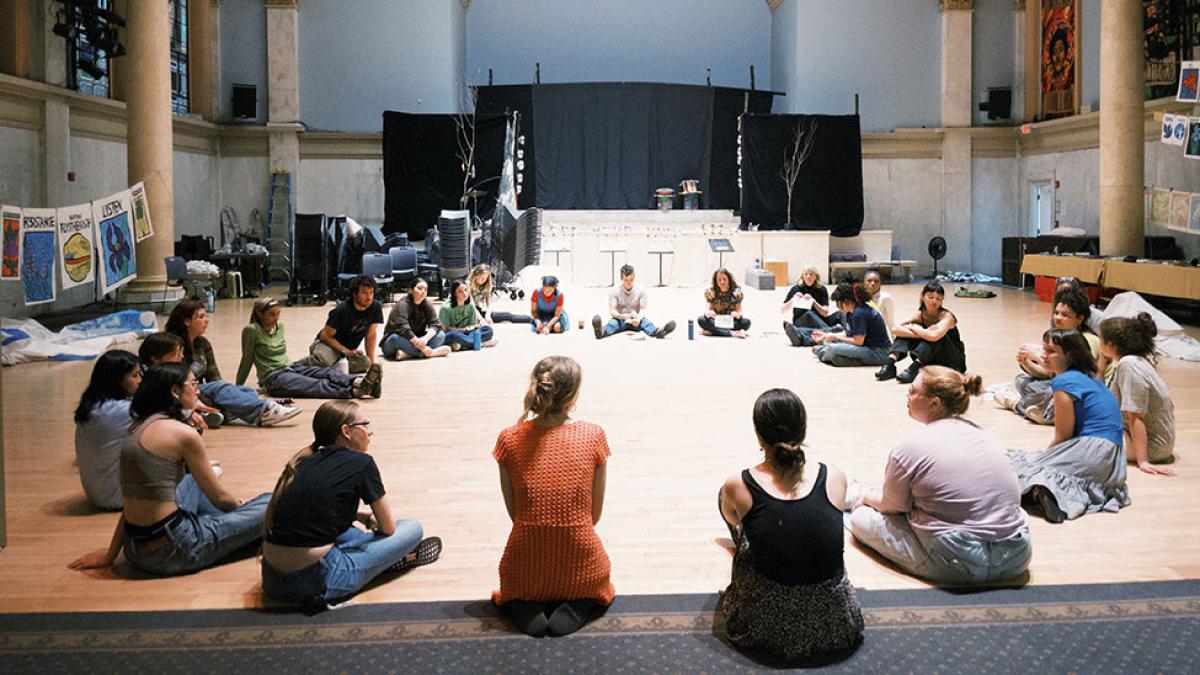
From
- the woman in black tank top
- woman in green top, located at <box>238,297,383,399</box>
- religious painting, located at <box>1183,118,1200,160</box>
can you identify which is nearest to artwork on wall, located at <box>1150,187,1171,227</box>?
religious painting, located at <box>1183,118,1200,160</box>

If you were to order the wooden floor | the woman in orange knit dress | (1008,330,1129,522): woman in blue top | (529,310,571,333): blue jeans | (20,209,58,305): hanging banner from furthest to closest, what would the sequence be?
(529,310,571,333): blue jeans < (20,209,58,305): hanging banner < (1008,330,1129,522): woman in blue top < the wooden floor < the woman in orange knit dress

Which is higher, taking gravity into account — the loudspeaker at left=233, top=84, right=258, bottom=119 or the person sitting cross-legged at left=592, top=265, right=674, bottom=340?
the loudspeaker at left=233, top=84, right=258, bottom=119

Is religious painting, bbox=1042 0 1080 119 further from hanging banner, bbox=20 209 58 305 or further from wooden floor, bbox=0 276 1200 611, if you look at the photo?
hanging banner, bbox=20 209 58 305

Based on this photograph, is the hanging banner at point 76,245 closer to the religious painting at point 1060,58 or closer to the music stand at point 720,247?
the music stand at point 720,247

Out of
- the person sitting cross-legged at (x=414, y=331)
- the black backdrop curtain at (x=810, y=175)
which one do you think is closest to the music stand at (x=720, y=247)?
the black backdrop curtain at (x=810, y=175)

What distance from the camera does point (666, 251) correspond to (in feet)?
63.5

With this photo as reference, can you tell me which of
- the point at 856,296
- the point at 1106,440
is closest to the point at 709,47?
the point at 856,296

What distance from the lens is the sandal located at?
403cm

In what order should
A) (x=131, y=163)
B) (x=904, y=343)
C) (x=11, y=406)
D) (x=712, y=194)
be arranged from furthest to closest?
1. (x=712, y=194)
2. (x=131, y=163)
3. (x=904, y=343)
4. (x=11, y=406)

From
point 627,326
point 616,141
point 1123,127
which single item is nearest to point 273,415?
point 627,326

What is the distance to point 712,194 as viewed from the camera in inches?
893

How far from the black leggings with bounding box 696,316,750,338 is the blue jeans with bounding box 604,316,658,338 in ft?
1.83

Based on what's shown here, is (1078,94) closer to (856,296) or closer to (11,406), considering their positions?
(856,296)

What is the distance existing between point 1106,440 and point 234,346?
8.74 metres
